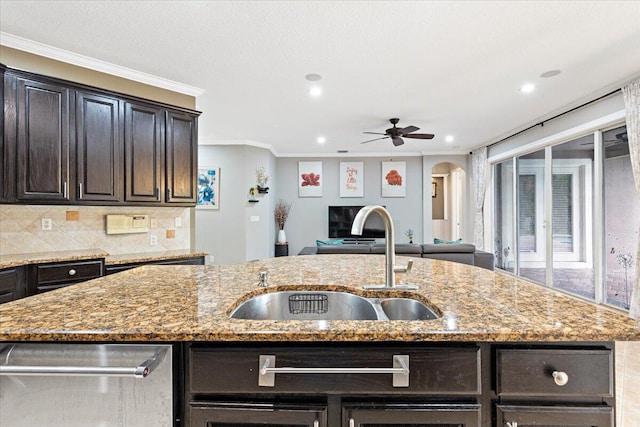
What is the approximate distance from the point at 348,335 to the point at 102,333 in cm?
65

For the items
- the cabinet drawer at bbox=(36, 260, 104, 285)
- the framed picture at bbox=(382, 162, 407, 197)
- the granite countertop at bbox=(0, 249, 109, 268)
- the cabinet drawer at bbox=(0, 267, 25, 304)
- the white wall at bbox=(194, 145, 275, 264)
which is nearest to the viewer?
the cabinet drawer at bbox=(0, 267, 25, 304)

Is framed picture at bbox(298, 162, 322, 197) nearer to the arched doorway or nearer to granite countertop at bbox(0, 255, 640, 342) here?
the arched doorway

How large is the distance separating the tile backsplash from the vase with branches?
139 inches

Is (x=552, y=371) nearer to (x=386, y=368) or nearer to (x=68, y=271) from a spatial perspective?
(x=386, y=368)

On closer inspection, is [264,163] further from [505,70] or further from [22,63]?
[505,70]

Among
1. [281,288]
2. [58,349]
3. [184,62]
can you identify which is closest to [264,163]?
[184,62]

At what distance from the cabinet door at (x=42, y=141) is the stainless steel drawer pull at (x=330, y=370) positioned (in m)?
2.80

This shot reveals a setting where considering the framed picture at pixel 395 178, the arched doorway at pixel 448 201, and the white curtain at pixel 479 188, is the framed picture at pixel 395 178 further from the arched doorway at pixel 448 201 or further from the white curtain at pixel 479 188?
the white curtain at pixel 479 188

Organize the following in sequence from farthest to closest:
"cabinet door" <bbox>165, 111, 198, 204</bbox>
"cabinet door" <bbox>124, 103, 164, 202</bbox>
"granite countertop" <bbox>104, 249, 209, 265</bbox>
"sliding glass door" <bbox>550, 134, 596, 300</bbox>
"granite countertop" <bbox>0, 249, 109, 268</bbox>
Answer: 1. "sliding glass door" <bbox>550, 134, 596, 300</bbox>
2. "cabinet door" <bbox>165, 111, 198, 204</bbox>
3. "cabinet door" <bbox>124, 103, 164, 202</bbox>
4. "granite countertop" <bbox>104, 249, 209, 265</bbox>
5. "granite countertop" <bbox>0, 249, 109, 268</bbox>

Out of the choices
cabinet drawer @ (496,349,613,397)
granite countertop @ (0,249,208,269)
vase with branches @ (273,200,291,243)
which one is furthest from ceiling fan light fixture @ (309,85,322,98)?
vase with branches @ (273,200,291,243)

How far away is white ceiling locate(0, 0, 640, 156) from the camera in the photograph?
7.15ft

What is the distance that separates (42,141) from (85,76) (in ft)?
2.42

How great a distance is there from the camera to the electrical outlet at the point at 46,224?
2.86m

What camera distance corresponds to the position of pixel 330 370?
0.83 metres
